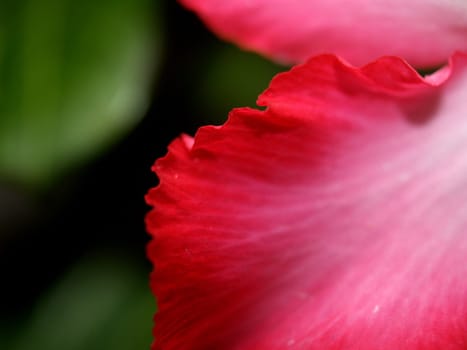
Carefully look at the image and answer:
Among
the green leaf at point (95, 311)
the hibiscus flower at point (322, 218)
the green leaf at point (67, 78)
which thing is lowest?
the green leaf at point (95, 311)

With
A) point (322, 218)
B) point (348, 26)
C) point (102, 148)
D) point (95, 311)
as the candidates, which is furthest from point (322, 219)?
point (95, 311)

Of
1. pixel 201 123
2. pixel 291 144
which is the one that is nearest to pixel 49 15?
pixel 201 123

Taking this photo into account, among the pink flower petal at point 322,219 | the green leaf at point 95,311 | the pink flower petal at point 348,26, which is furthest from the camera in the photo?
the green leaf at point 95,311

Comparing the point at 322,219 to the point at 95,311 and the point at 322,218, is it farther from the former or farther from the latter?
the point at 95,311

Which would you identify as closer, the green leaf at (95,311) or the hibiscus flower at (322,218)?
the hibiscus flower at (322,218)

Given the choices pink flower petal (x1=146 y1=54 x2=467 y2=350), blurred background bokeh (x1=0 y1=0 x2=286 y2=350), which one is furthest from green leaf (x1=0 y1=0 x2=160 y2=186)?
pink flower petal (x1=146 y1=54 x2=467 y2=350)

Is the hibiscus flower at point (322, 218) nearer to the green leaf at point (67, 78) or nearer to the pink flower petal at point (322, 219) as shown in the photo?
the pink flower petal at point (322, 219)

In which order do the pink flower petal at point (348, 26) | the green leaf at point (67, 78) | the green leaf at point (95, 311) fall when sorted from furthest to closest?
1. the green leaf at point (95, 311)
2. the green leaf at point (67, 78)
3. the pink flower petal at point (348, 26)

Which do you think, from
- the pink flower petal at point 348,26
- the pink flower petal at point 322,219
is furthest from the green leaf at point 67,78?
the pink flower petal at point 322,219

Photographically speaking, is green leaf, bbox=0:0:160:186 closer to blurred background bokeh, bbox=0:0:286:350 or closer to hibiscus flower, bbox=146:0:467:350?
blurred background bokeh, bbox=0:0:286:350
